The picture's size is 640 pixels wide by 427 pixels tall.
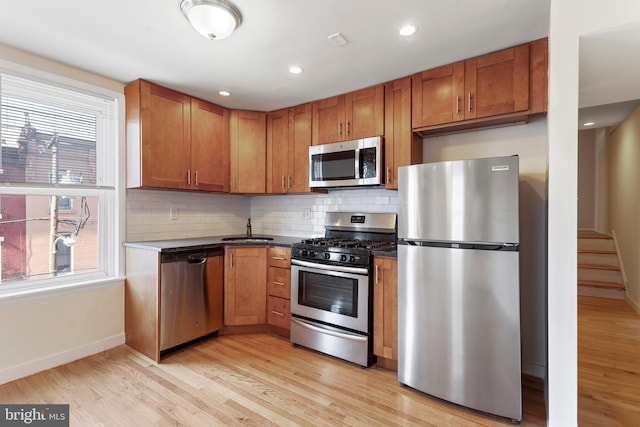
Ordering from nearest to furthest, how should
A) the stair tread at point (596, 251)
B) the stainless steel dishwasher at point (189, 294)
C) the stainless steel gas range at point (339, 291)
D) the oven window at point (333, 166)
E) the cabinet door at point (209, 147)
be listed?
the stainless steel gas range at point (339, 291), the stainless steel dishwasher at point (189, 294), the oven window at point (333, 166), the cabinet door at point (209, 147), the stair tread at point (596, 251)

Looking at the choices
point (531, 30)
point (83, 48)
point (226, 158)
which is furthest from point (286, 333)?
point (531, 30)

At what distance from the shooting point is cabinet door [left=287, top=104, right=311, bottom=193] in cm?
331

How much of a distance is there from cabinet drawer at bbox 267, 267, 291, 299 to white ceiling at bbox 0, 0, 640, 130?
1817 millimetres

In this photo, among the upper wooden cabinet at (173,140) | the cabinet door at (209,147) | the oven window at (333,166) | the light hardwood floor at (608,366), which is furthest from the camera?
the cabinet door at (209,147)

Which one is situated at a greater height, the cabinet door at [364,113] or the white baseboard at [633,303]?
the cabinet door at [364,113]

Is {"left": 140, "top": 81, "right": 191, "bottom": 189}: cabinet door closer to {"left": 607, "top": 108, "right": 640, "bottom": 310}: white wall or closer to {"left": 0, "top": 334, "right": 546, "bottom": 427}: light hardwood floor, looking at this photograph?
{"left": 0, "top": 334, "right": 546, "bottom": 427}: light hardwood floor

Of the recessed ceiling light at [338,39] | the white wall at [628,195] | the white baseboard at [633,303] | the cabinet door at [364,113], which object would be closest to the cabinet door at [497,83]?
the cabinet door at [364,113]

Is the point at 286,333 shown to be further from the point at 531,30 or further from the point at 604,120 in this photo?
the point at 604,120

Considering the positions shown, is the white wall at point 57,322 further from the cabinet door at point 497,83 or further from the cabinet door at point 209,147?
the cabinet door at point 497,83

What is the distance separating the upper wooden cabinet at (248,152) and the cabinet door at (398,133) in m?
1.51

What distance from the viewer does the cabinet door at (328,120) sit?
10.0 feet

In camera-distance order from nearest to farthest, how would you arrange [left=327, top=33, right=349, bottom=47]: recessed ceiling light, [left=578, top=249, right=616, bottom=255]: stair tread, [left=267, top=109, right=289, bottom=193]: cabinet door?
1. [left=327, top=33, right=349, bottom=47]: recessed ceiling light
2. [left=267, top=109, right=289, bottom=193]: cabinet door
3. [left=578, top=249, right=616, bottom=255]: stair tread

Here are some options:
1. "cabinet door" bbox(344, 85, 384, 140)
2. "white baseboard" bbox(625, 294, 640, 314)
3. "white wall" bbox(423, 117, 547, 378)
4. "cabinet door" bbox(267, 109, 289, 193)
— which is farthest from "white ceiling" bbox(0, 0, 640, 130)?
"white baseboard" bbox(625, 294, 640, 314)

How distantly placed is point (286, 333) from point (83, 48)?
2.93m
